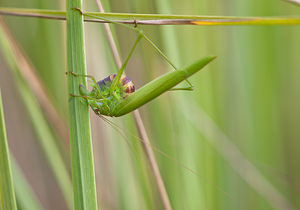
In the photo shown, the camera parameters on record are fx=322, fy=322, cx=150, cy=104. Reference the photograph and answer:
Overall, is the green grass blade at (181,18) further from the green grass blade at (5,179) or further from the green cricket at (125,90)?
the green grass blade at (5,179)

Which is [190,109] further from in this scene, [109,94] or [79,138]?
[79,138]

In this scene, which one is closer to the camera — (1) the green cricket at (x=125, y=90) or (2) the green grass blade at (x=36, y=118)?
(1) the green cricket at (x=125, y=90)

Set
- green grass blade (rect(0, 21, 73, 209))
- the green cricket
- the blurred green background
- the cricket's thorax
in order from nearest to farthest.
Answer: the green cricket, the cricket's thorax, green grass blade (rect(0, 21, 73, 209)), the blurred green background

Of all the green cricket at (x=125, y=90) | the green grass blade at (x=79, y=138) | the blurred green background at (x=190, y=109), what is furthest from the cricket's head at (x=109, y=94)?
the blurred green background at (x=190, y=109)

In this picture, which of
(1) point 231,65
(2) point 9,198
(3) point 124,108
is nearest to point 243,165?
(1) point 231,65

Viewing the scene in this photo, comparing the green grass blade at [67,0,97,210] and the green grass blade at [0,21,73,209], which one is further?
the green grass blade at [0,21,73,209]

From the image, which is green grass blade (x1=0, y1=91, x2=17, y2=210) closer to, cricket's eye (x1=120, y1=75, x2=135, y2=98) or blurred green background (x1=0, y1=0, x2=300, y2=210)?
cricket's eye (x1=120, y1=75, x2=135, y2=98)

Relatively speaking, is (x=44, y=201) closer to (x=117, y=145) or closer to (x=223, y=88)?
(x=117, y=145)

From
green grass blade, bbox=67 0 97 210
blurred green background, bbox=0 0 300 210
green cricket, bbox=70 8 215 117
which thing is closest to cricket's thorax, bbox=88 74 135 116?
green cricket, bbox=70 8 215 117
